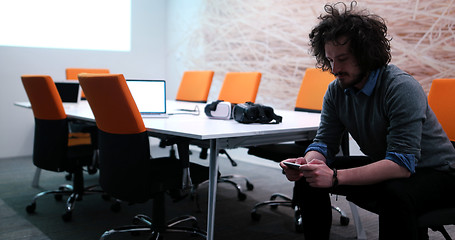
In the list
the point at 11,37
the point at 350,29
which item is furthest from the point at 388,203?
the point at 11,37

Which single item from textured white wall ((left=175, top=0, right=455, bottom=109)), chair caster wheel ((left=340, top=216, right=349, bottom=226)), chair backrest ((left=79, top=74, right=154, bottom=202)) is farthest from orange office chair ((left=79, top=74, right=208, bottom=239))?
textured white wall ((left=175, top=0, right=455, bottom=109))

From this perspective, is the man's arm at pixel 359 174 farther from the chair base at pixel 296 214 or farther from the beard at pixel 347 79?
the chair base at pixel 296 214

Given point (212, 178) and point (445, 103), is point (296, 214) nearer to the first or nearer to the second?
point (212, 178)

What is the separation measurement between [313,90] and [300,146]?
0.50m

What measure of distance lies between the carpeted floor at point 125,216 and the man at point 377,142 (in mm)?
608

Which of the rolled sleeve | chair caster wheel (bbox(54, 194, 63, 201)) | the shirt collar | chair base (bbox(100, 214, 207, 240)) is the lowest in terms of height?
chair caster wheel (bbox(54, 194, 63, 201))

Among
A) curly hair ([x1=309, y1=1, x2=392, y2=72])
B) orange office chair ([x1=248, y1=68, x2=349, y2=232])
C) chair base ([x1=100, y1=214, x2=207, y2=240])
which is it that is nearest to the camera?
curly hair ([x1=309, y1=1, x2=392, y2=72])

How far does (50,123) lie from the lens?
283 centimetres

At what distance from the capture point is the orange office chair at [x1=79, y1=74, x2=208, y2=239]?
2002 millimetres

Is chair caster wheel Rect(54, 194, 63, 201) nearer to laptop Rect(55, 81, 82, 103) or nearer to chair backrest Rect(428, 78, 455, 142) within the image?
laptop Rect(55, 81, 82, 103)

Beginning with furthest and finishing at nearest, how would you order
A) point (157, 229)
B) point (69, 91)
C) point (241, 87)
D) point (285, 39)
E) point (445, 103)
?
point (285, 39) → point (241, 87) → point (69, 91) → point (157, 229) → point (445, 103)

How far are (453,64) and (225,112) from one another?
80.8 inches

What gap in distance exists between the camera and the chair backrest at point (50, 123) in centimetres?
280

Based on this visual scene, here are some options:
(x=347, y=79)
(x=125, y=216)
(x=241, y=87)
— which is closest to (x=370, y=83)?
(x=347, y=79)
